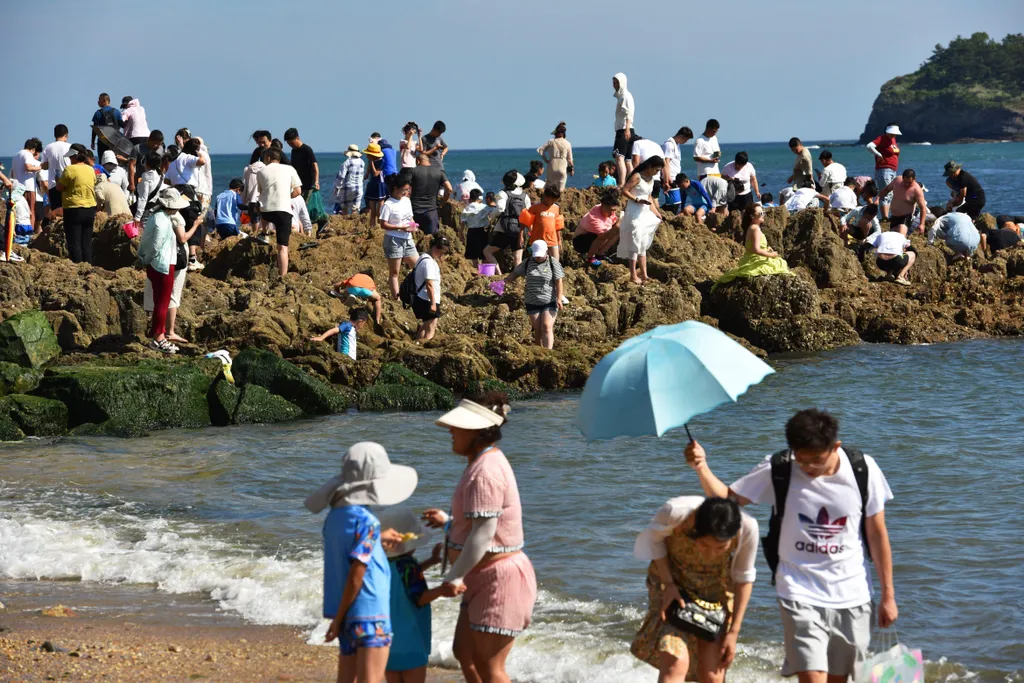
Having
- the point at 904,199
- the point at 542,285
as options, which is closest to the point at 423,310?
the point at 542,285

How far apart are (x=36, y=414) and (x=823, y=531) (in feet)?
33.6

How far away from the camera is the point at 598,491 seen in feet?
36.6

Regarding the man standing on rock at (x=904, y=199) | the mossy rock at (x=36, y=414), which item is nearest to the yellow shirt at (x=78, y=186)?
the mossy rock at (x=36, y=414)

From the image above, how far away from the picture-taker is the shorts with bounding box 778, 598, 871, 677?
4957 millimetres

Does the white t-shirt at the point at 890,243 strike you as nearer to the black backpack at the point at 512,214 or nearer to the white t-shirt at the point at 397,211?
the black backpack at the point at 512,214

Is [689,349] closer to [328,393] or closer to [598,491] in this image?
[598,491]

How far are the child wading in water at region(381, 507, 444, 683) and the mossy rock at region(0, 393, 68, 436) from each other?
30.2 ft

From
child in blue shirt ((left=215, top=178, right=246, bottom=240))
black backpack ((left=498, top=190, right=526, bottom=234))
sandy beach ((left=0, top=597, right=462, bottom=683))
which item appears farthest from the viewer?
child in blue shirt ((left=215, top=178, right=246, bottom=240))

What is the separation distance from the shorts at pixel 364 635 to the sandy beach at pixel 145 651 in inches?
72.1

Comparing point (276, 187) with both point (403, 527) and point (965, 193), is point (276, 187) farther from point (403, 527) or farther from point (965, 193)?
point (965, 193)

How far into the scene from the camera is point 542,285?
14609 mm

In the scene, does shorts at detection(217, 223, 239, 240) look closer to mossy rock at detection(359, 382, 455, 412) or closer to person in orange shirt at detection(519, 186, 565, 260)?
mossy rock at detection(359, 382, 455, 412)

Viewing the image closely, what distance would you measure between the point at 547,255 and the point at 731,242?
6290 millimetres

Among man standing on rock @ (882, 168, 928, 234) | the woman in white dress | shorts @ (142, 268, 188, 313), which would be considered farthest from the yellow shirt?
man standing on rock @ (882, 168, 928, 234)
